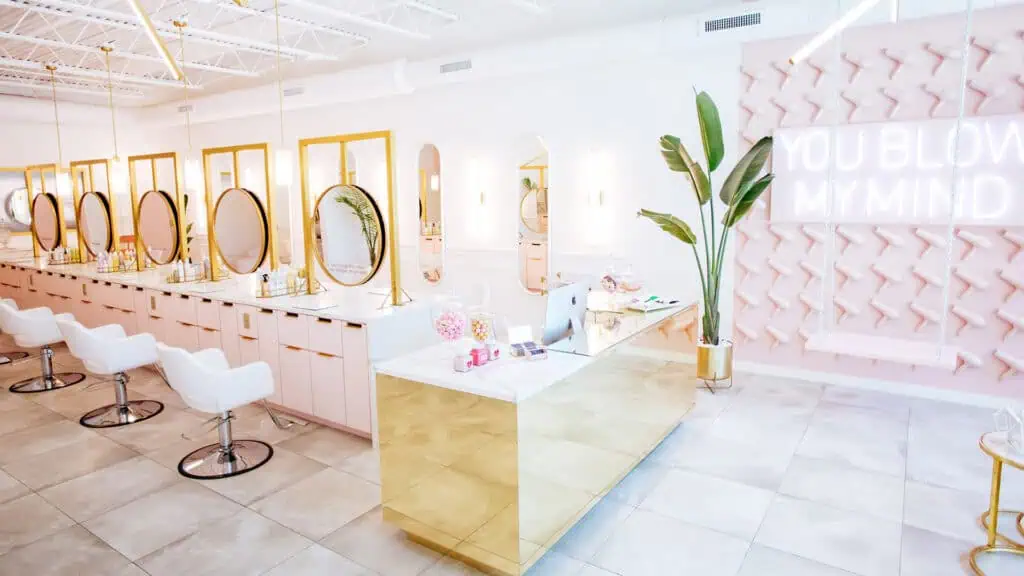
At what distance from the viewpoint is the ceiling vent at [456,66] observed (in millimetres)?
6777

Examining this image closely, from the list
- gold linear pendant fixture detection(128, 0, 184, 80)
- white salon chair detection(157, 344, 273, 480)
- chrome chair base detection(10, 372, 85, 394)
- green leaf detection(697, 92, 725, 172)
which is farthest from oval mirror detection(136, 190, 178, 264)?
green leaf detection(697, 92, 725, 172)

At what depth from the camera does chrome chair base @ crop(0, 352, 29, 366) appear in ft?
21.9

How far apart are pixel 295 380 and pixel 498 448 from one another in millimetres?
2571

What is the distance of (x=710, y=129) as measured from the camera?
16.8 ft

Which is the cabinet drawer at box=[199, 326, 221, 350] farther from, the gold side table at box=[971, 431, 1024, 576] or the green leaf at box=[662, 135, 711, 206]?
the gold side table at box=[971, 431, 1024, 576]

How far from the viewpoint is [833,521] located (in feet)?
10.6

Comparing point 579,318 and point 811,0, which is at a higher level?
point 811,0

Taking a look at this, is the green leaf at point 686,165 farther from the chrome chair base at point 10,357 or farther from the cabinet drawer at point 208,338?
the chrome chair base at point 10,357

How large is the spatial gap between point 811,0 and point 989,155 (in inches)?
69.9

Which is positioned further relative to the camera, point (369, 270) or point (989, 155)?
point (369, 270)

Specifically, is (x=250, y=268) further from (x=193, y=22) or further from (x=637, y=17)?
(x=637, y=17)

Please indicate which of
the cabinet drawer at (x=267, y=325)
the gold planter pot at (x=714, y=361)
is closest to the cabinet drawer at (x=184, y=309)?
the cabinet drawer at (x=267, y=325)

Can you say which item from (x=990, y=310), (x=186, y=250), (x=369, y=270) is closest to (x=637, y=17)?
(x=369, y=270)

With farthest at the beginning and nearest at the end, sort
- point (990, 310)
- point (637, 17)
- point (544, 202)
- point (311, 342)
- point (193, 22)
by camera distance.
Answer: point (544, 202) < point (193, 22) < point (637, 17) < point (990, 310) < point (311, 342)
